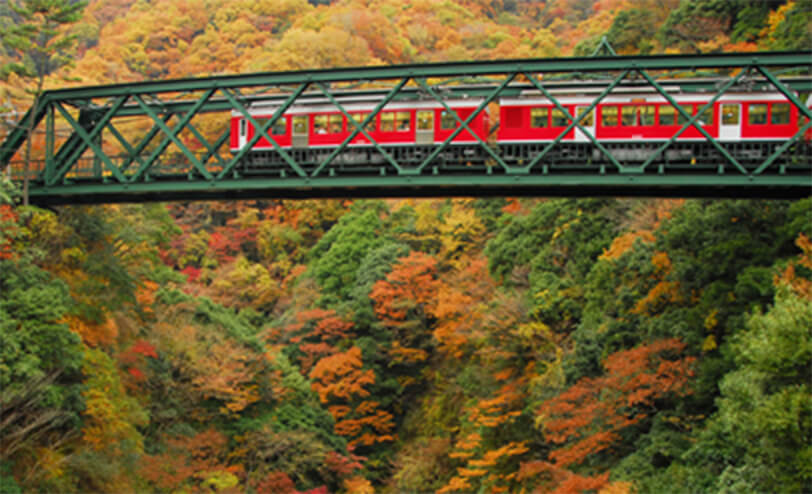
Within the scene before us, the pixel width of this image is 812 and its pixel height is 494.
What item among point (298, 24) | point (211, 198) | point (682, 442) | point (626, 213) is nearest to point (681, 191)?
point (682, 442)

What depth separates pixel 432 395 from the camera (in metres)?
39.8

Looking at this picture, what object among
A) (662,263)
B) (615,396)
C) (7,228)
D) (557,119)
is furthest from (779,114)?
(7,228)

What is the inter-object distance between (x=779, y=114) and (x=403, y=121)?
1126 centimetres

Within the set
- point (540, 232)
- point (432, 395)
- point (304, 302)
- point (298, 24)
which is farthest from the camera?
point (298, 24)

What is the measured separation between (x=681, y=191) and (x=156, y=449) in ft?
58.4

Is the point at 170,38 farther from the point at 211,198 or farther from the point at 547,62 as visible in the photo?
the point at 547,62

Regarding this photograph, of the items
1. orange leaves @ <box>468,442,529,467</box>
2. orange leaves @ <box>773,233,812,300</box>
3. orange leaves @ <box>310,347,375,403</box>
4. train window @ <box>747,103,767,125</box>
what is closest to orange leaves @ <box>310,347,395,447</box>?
orange leaves @ <box>310,347,375,403</box>

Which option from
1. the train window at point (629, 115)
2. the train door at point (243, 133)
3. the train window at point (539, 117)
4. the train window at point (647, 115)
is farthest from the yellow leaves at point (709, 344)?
the train door at point (243, 133)

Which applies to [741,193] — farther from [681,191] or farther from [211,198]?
[211,198]

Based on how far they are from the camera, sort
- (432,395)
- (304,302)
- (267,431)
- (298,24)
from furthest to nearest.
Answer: (298,24), (304,302), (432,395), (267,431)

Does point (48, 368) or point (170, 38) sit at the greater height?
point (170, 38)

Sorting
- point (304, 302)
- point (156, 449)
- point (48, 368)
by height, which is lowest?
point (156, 449)

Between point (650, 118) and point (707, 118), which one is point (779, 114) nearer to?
point (707, 118)

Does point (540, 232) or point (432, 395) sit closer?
point (540, 232)
